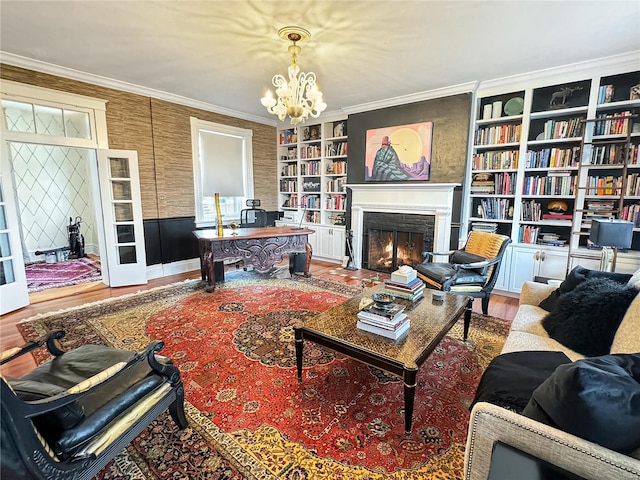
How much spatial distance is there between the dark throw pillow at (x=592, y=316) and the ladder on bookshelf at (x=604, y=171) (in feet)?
6.18

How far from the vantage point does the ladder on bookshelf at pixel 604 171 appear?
306 cm

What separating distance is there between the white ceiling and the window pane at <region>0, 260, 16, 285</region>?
2.12 m

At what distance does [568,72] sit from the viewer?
3297 mm

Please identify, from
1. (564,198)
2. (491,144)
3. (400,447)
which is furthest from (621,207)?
(400,447)

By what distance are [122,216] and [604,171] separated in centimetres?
586

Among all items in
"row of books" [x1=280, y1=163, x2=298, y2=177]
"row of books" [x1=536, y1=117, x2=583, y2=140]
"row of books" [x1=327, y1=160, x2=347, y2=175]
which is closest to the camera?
"row of books" [x1=536, y1=117, x2=583, y2=140]

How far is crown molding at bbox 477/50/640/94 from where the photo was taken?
9.89ft

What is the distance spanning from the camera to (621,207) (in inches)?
120

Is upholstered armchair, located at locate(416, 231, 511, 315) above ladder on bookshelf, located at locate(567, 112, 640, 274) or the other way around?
Answer: the other way around

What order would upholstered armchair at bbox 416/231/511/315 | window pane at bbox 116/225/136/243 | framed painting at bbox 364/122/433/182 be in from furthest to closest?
framed painting at bbox 364/122/433/182 → window pane at bbox 116/225/136/243 → upholstered armchair at bbox 416/231/511/315

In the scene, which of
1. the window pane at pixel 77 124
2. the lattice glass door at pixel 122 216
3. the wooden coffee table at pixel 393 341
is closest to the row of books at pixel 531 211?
the wooden coffee table at pixel 393 341

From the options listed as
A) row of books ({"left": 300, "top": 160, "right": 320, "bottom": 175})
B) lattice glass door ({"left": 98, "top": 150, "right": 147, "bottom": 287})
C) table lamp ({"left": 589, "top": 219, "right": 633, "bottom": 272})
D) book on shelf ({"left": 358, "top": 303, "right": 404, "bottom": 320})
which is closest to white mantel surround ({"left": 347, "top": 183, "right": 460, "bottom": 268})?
row of books ({"left": 300, "top": 160, "right": 320, "bottom": 175})

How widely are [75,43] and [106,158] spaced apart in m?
1.35

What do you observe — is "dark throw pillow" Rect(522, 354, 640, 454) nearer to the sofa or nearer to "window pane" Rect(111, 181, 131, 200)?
the sofa
